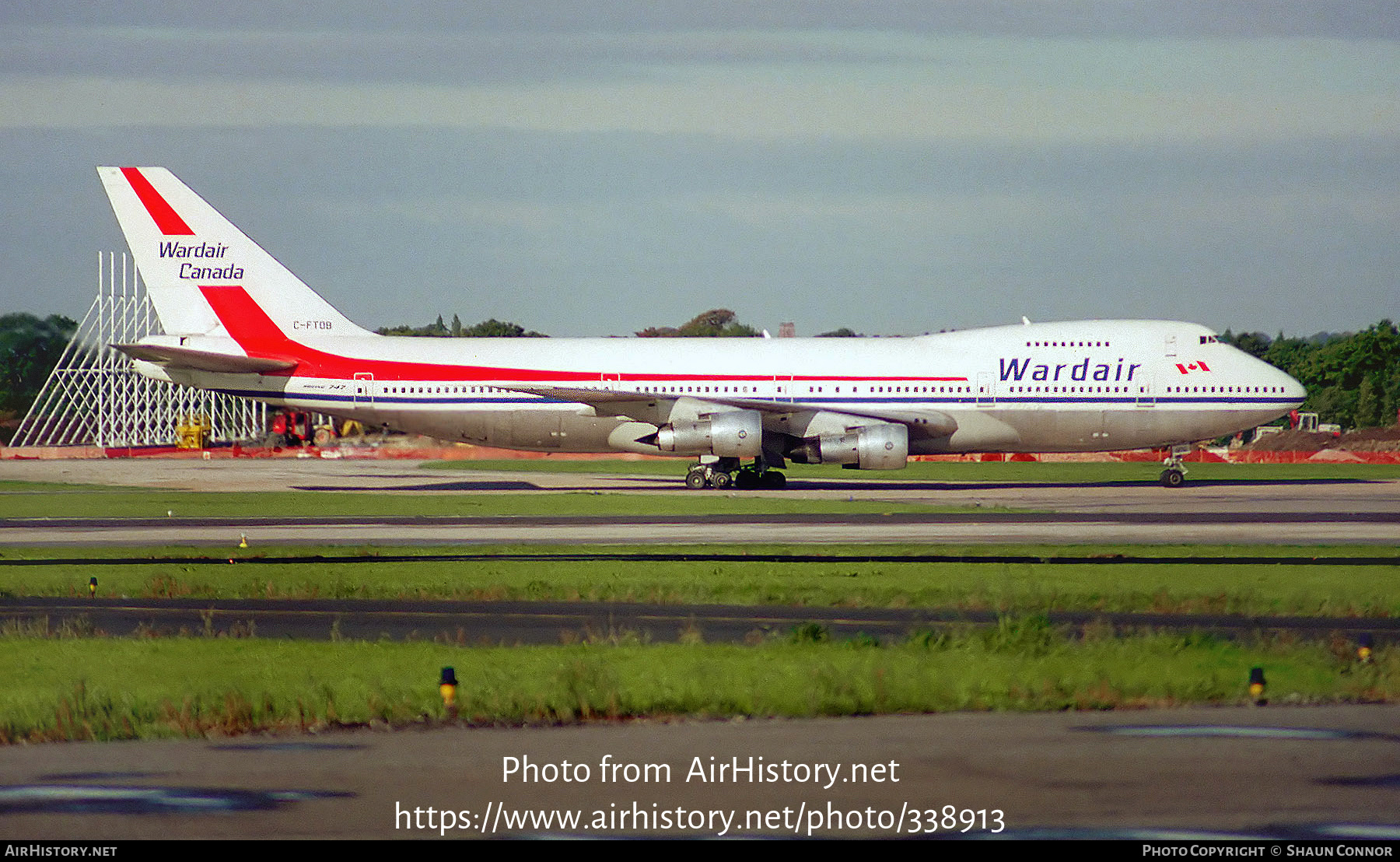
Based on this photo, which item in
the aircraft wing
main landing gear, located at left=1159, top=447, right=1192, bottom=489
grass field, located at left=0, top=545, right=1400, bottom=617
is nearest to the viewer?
grass field, located at left=0, top=545, right=1400, bottom=617

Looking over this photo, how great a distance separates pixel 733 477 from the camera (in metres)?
49.3

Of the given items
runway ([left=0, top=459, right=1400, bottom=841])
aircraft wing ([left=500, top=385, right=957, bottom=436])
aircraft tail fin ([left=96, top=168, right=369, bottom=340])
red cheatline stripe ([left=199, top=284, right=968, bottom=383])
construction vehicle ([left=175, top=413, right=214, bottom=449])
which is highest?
aircraft tail fin ([left=96, top=168, right=369, bottom=340])

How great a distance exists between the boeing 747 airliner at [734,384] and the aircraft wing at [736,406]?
7 centimetres

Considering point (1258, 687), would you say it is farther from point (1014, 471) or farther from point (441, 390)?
point (1014, 471)

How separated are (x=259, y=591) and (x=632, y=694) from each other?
10.9 metres

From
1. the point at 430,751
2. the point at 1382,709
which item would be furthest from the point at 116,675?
the point at 1382,709

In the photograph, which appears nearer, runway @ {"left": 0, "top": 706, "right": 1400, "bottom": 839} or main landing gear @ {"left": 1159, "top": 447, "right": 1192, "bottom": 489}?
runway @ {"left": 0, "top": 706, "right": 1400, "bottom": 839}

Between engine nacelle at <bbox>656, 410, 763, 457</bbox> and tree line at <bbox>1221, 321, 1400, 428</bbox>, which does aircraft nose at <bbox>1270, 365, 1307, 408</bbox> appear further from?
tree line at <bbox>1221, 321, 1400, 428</bbox>

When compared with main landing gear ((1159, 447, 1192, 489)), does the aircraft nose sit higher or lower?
higher

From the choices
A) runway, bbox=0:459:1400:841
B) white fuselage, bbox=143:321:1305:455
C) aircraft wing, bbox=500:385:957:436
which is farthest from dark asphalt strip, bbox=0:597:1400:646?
white fuselage, bbox=143:321:1305:455

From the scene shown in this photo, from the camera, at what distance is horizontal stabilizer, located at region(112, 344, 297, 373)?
1908 inches

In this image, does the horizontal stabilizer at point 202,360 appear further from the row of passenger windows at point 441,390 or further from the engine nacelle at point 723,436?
the engine nacelle at point 723,436

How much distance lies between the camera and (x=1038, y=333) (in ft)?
162

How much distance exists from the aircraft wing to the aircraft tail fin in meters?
9.50
